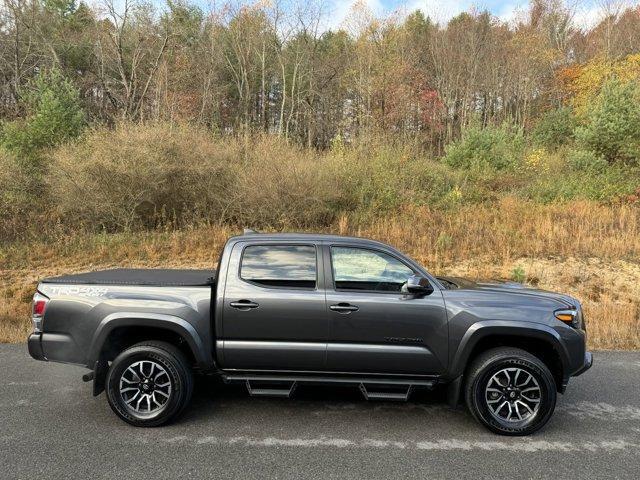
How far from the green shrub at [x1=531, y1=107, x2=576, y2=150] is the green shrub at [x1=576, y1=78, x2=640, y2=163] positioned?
6.40m

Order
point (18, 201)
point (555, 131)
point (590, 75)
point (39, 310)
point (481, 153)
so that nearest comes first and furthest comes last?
point (39, 310), point (18, 201), point (481, 153), point (555, 131), point (590, 75)

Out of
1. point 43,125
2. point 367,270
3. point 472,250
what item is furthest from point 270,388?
point 43,125

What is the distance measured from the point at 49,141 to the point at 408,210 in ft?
41.5

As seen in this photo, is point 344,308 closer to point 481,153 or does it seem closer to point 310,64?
point 481,153

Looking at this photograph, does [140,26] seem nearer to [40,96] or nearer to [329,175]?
[40,96]

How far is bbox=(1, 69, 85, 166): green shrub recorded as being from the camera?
16.1 metres

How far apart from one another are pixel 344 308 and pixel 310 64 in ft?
105

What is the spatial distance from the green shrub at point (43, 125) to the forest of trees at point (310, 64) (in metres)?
5.73

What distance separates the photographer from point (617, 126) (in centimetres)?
1931

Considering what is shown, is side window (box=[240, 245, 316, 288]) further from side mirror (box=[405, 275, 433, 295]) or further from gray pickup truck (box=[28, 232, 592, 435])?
side mirror (box=[405, 275, 433, 295])

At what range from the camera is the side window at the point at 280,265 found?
468cm

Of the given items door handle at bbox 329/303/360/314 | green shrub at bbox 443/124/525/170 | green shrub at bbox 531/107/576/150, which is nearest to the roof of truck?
door handle at bbox 329/303/360/314

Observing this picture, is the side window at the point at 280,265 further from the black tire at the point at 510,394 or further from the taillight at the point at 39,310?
the taillight at the point at 39,310

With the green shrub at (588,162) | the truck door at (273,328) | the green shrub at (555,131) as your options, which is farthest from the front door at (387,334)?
the green shrub at (555,131)
